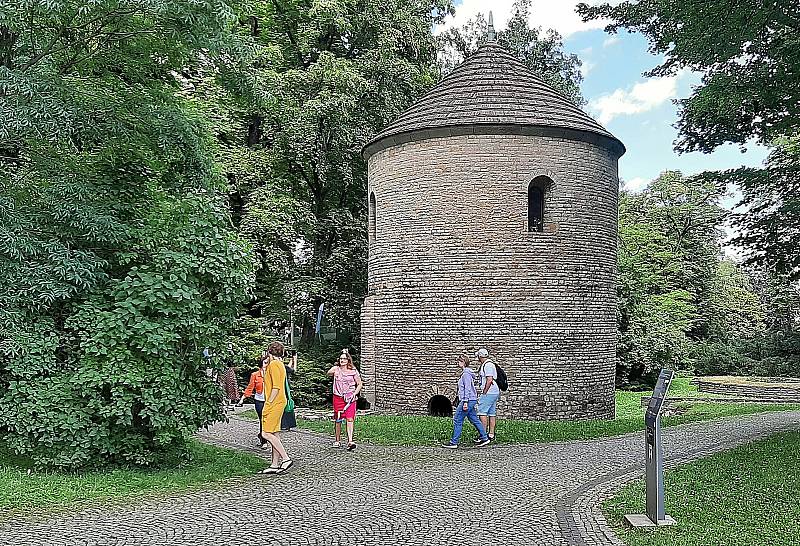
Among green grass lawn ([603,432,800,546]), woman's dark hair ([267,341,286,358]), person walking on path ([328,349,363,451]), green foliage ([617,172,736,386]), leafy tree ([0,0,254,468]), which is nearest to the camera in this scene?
green grass lawn ([603,432,800,546])

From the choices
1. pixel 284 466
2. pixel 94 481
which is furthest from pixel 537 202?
pixel 94 481

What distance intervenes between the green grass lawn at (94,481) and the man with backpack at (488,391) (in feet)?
14.8

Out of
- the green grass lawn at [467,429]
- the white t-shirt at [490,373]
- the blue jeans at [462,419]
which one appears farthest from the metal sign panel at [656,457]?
the green grass lawn at [467,429]

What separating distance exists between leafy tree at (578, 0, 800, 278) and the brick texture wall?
11.4 ft

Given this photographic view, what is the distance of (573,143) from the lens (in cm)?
2094

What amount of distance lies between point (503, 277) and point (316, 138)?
9.53 metres

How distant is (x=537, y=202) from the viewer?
21297 mm

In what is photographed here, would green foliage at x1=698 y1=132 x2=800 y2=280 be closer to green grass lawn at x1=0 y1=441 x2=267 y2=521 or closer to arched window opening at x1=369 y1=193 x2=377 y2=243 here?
arched window opening at x1=369 y1=193 x2=377 y2=243

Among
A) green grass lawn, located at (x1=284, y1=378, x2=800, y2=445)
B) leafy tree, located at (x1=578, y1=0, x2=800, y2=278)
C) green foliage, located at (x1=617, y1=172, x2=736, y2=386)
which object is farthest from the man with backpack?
green foliage, located at (x1=617, y1=172, x2=736, y2=386)

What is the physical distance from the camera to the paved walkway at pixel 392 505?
835 cm

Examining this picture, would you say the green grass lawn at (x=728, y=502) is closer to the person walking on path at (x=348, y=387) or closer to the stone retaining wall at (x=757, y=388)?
the person walking on path at (x=348, y=387)

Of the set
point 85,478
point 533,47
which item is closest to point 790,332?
point 533,47

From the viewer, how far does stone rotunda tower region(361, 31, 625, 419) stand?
20.2 metres

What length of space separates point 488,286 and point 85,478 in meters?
11.7
